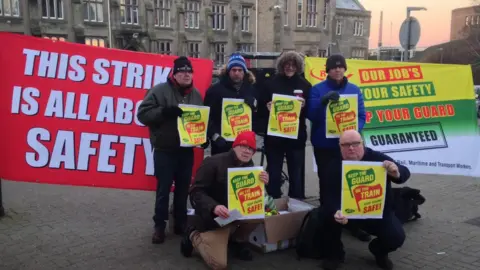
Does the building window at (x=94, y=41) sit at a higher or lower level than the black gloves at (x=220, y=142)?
higher

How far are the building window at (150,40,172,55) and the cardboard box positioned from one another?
28.7 m

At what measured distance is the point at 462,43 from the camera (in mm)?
41062

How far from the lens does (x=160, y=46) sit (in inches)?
1281

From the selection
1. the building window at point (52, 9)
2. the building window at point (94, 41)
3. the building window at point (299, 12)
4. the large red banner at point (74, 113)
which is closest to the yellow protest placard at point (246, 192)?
the large red banner at point (74, 113)

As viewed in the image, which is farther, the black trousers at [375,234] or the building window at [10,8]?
the building window at [10,8]

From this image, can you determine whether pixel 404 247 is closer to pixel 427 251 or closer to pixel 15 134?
pixel 427 251

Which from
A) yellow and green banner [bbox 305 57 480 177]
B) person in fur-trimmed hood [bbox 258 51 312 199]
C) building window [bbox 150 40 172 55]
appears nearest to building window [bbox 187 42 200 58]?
building window [bbox 150 40 172 55]

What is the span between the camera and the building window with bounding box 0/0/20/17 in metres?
25.0

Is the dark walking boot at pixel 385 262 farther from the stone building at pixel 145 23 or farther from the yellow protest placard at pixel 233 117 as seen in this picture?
the stone building at pixel 145 23

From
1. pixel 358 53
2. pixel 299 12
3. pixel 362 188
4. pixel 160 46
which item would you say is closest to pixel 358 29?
pixel 358 53

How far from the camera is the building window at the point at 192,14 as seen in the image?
34656mm

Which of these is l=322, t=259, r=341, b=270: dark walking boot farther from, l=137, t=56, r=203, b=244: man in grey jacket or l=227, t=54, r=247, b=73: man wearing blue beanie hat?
l=227, t=54, r=247, b=73: man wearing blue beanie hat

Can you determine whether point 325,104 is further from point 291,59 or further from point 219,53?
point 219,53

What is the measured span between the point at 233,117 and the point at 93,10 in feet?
88.8
